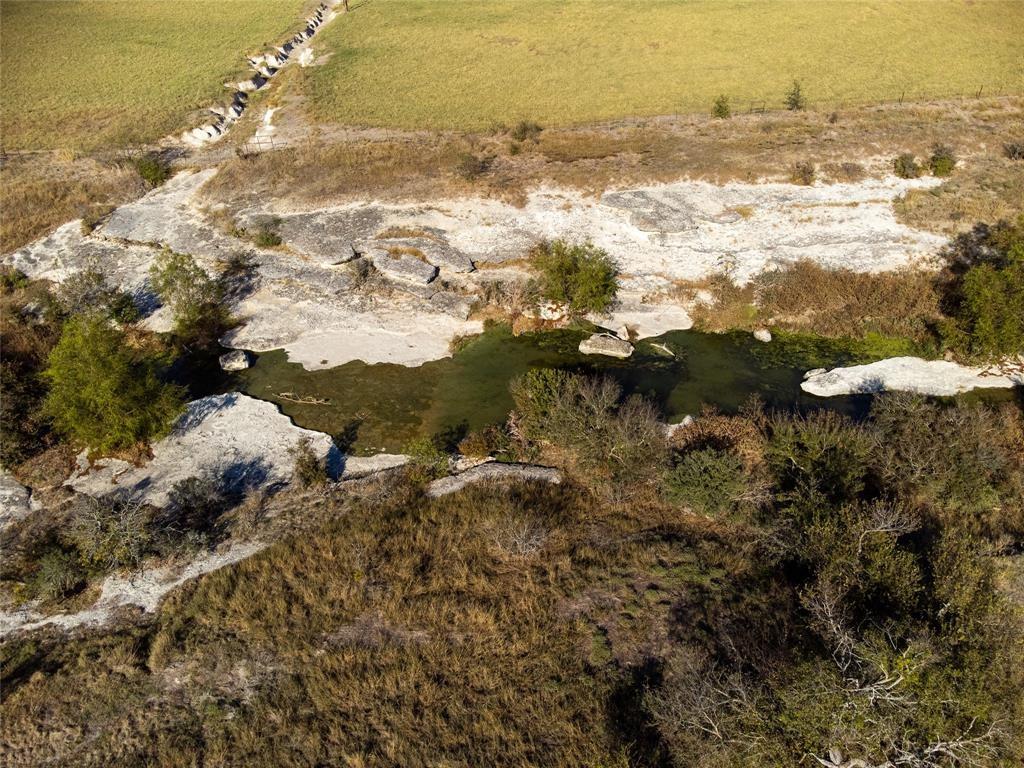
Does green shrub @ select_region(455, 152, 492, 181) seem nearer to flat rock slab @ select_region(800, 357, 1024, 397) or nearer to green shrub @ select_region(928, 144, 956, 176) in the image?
flat rock slab @ select_region(800, 357, 1024, 397)

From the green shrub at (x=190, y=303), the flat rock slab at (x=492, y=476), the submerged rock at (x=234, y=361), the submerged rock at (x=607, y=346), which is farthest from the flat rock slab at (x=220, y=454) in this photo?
the submerged rock at (x=607, y=346)

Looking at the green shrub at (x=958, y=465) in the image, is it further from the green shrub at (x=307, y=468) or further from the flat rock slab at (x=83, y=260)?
the flat rock slab at (x=83, y=260)

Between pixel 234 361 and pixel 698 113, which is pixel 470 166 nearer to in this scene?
pixel 234 361

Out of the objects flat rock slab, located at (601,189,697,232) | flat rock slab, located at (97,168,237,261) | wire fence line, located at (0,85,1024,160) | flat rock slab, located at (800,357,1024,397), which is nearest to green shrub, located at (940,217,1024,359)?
flat rock slab, located at (800,357,1024,397)

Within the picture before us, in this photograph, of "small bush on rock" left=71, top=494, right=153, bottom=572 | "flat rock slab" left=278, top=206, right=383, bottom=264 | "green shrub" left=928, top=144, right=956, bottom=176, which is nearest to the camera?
"small bush on rock" left=71, top=494, right=153, bottom=572

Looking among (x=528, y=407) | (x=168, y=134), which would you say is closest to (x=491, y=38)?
(x=168, y=134)

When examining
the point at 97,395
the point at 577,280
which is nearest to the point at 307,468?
the point at 97,395
